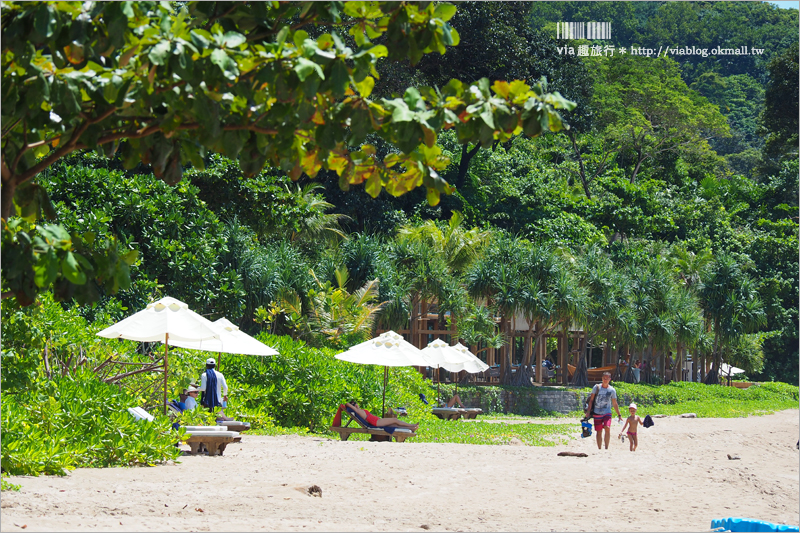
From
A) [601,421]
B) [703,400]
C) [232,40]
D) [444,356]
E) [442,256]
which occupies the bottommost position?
[703,400]

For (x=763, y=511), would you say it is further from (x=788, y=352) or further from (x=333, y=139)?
(x=788, y=352)

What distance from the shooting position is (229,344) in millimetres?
13328

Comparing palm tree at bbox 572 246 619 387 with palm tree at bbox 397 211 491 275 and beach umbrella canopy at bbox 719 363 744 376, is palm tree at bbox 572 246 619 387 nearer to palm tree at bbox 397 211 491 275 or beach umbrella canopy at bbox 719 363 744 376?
palm tree at bbox 397 211 491 275

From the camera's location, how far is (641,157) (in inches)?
1766

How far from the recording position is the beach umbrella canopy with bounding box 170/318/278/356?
42.8 ft

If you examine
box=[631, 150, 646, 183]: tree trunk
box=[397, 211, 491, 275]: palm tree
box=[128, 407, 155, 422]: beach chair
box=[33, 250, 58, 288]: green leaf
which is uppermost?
box=[631, 150, 646, 183]: tree trunk

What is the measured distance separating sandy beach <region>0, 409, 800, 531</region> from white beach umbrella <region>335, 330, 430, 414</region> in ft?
7.28

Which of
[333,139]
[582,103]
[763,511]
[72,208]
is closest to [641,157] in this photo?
[582,103]

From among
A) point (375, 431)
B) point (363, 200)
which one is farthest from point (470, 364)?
point (363, 200)

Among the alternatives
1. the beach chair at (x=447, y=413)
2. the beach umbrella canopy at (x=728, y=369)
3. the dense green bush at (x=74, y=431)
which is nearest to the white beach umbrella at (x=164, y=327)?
the dense green bush at (x=74, y=431)

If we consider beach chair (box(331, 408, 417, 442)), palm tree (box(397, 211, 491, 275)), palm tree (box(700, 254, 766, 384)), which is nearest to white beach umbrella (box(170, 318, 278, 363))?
beach chair (box(331, 408, 417, 442))

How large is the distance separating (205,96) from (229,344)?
9519 mm

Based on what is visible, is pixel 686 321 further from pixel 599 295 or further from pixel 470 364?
pixel 470 364

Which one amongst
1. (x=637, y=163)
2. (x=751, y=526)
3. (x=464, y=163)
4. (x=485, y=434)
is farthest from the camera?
(x=637, y=163)
